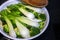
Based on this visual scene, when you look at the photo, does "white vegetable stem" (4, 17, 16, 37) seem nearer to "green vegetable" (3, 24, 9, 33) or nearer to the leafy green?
"green vegetable" (3, 24, 9, 33)

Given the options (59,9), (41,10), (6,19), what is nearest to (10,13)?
(6,19)

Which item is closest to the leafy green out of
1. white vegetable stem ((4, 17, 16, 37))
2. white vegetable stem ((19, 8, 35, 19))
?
white vegetable stem ((19, 8, 35, 19))

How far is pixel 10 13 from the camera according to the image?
77 centimetres

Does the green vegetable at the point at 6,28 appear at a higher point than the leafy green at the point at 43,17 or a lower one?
higher

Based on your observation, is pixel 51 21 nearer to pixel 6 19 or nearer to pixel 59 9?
pixel 59 9

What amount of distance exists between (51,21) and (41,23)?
10cm

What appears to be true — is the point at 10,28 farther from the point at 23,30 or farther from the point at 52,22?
the point at 52,22

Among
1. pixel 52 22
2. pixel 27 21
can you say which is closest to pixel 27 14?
pixel 27 21

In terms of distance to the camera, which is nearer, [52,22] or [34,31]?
[34,31]

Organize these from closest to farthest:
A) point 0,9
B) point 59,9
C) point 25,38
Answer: point 25,38, point 0,9, point 59,9

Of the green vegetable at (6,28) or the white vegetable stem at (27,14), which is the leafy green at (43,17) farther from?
the green vegetable at (6,28)

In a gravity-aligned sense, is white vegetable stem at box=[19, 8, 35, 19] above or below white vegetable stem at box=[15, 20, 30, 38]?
above

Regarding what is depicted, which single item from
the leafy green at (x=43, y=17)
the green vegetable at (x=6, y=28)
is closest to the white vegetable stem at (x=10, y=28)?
the green vegetable at (x=6, y=28)

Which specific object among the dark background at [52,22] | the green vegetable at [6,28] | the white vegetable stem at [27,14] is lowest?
the dark background at [52,22]
